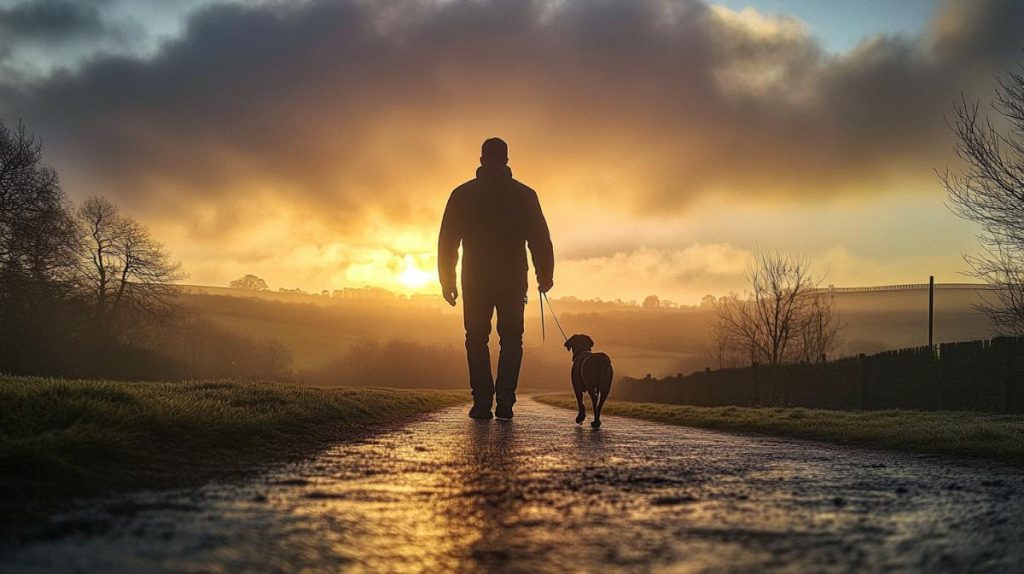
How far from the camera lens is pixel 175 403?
208 inches

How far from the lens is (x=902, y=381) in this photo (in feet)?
62.8

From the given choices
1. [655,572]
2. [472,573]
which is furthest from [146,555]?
[655,572]

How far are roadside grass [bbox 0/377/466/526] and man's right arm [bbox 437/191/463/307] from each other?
2819 mm

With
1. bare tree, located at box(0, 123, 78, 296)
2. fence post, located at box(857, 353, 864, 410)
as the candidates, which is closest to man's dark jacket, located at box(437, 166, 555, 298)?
fence post, located at box(857, 353, 864, 410)

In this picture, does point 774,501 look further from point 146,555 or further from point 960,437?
point 960,437

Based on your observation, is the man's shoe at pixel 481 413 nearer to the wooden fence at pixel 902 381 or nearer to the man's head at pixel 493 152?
the man's head at pixel 493 152

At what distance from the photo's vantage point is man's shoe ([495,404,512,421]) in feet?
28.0

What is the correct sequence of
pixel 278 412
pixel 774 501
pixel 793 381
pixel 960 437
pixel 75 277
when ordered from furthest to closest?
pixel 75 277 → pixel 793 381 → pixel 960 437 → pixel 278 412 → pixel 774 501

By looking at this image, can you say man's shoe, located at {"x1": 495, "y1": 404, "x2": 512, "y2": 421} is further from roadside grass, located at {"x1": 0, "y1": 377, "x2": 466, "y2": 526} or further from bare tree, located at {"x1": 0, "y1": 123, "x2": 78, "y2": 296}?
bare tree, located at {"x1": 0, "y1": 123, "x2": 78, "y2": 296}

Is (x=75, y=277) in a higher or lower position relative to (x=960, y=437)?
higher

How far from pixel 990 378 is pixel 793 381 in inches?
344

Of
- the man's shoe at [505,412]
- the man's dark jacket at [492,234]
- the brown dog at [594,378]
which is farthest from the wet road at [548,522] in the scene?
the brown dog at [594,378]

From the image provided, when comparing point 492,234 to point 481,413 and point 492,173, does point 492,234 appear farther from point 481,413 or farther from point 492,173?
point 481,413

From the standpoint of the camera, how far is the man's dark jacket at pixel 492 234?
8570mm
